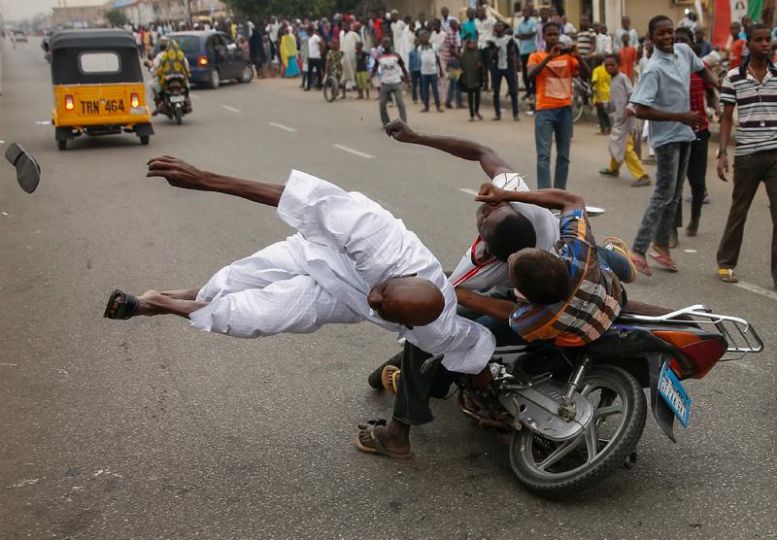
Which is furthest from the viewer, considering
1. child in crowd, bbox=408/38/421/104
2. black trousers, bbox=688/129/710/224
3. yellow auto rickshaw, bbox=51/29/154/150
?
child in crowd, bbox=408/38/421/104

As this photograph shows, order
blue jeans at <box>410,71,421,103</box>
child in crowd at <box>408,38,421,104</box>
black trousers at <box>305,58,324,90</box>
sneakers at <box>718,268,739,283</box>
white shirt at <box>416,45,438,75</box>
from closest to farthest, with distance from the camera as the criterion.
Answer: sneakers at <box>718,268,739,283</box>
white shirt at <box>416,45,438,75</box>
child in crowd at <box>408,38,421,104</box>
blue jeans at <box>410,71,421,103</box>
black trousers at <box>305,58,324,90</box>

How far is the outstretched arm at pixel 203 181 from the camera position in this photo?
11.9 ft

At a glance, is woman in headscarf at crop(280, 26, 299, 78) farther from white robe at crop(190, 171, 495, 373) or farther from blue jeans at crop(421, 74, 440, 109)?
white robe at crop(190, 171, 495, 373)

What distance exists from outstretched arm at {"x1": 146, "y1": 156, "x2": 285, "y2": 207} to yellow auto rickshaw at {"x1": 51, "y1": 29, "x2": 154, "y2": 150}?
40.0 ft

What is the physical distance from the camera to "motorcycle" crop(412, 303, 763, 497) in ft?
11.7

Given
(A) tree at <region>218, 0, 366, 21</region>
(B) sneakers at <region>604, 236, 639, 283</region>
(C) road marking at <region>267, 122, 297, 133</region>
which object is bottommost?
(B) sneakers at <region>604, 236, 639, 283</region>

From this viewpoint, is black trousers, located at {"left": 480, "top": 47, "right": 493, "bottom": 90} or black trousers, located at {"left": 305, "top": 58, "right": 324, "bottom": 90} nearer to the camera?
black trousers, located at {"left": 480, "top": 47, "right": 493, "bottom": 90}

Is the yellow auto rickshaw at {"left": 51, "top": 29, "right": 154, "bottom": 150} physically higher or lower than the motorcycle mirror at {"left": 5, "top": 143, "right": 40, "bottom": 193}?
higher

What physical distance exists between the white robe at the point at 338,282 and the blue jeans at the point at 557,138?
5848 millimetres

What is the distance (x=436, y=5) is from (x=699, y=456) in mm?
32440

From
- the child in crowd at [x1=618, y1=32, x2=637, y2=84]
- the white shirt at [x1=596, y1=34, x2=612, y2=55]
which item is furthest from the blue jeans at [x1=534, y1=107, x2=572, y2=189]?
the white shirt at [x1=596, y1=34, x2=612, y2=55]

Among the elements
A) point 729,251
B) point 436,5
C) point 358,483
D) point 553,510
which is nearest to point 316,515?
point 358,483

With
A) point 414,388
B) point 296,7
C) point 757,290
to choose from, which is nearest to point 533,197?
point 414,388

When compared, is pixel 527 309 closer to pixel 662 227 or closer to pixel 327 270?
pixel 327 270
